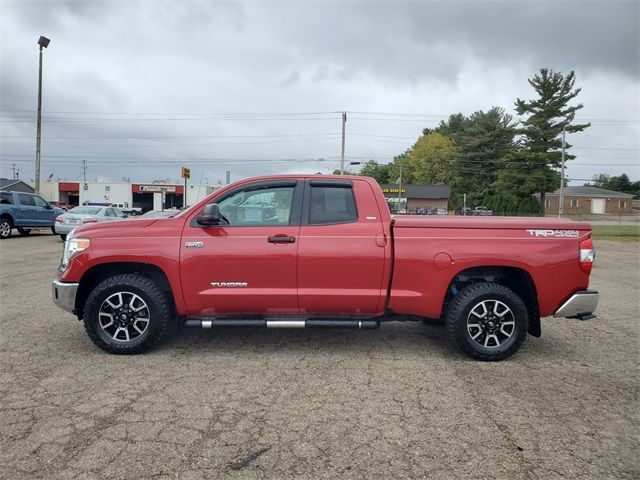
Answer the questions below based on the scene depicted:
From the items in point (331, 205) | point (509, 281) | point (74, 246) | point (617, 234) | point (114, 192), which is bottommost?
point (509, 281)

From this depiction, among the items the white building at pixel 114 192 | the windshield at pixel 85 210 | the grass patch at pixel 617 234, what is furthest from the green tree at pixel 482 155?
the windshield at pixel 85 210

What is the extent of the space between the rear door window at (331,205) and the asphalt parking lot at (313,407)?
143 centimetres

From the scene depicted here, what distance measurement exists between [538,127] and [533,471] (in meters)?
51.9

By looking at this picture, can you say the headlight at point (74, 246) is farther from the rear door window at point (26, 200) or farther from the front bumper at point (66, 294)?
the rear door window at point (26, 200)

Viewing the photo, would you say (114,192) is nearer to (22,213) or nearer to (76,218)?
(22,213)

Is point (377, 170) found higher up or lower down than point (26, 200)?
higher up

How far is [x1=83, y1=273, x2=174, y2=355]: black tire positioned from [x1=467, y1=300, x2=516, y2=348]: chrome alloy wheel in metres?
3.12

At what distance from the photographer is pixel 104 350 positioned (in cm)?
469

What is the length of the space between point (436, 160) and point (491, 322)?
83386mm

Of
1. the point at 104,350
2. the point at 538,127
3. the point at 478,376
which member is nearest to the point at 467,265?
the point at 478,376

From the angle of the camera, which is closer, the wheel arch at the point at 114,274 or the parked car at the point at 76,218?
the wheel arch at the point at 114,274

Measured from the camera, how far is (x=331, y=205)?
479cm

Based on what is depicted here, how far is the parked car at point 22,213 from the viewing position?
17609 mm

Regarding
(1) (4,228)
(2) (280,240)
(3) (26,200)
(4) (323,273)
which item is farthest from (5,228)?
(4) (323,273)
